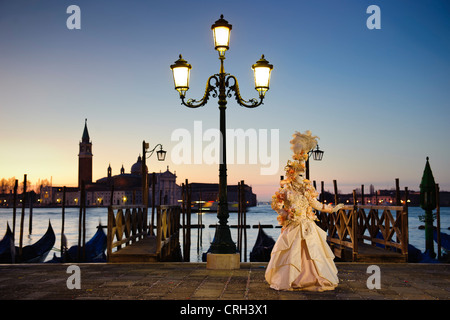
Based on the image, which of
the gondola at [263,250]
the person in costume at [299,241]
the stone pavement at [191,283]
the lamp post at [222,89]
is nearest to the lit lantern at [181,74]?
the lamp post at [222,89]

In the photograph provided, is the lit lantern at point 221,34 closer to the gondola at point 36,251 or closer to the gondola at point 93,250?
the gondola at point 93,250

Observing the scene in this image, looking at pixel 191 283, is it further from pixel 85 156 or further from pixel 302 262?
pixel 85 156

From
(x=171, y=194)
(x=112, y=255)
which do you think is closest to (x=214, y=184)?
(x=171, y=194)

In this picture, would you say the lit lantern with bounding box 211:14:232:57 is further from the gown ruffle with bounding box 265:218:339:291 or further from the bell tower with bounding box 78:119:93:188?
the bell tower with bounding box 78:119:93:188

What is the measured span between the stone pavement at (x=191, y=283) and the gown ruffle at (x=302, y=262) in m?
0.15

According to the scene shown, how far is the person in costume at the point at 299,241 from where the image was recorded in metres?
5.45

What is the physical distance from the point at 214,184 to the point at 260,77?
114680 millimetres

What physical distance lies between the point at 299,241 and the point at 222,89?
10.2 feet

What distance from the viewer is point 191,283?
19.6ft

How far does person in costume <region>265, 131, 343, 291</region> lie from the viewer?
5453 mm

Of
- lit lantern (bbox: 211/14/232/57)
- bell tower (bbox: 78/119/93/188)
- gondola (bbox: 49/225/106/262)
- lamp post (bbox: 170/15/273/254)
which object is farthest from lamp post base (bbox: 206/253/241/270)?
bell tower (bbox: 78/119/93/188)

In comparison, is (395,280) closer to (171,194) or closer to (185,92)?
(185,92)

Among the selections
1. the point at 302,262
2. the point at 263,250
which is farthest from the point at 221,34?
the point at 263,250
